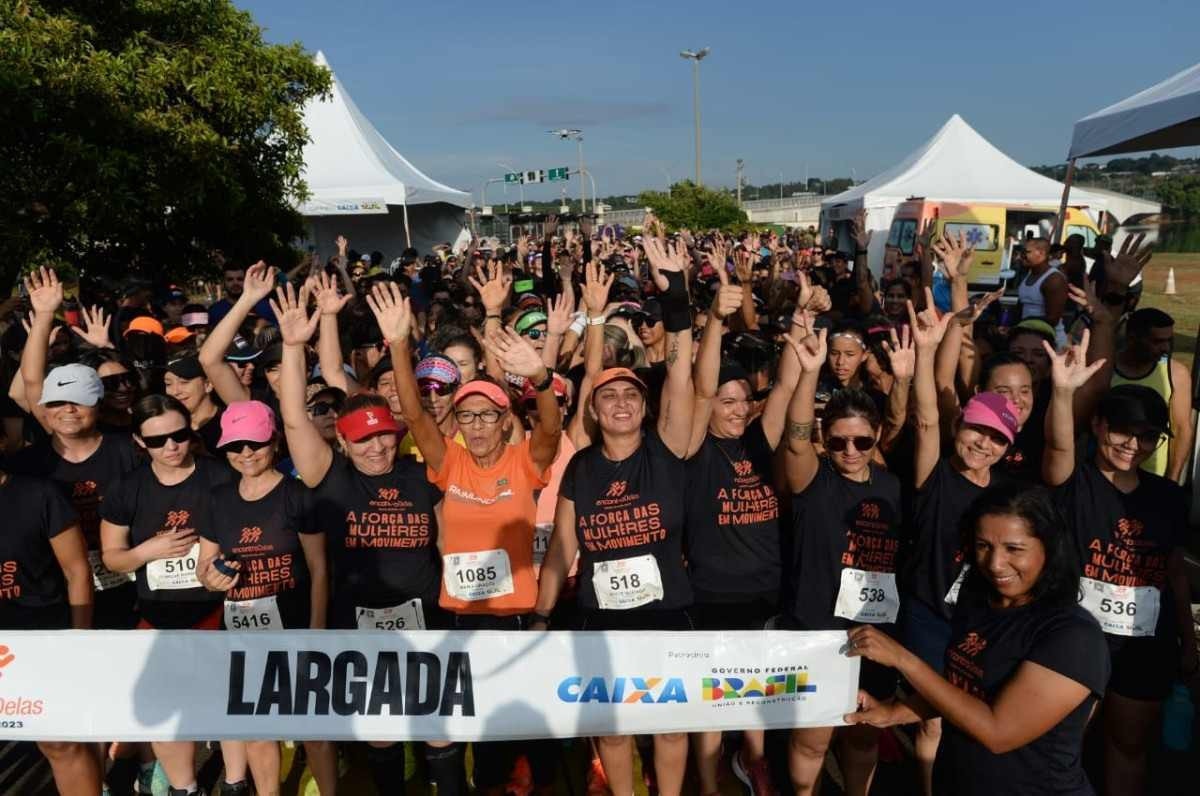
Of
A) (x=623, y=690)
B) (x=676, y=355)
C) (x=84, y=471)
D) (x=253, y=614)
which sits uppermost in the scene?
(x=676, y=355)

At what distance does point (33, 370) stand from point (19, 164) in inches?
207

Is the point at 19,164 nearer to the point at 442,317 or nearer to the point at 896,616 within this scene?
the point at 442,317

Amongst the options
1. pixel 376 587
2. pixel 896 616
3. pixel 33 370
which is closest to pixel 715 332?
pixel 896 616

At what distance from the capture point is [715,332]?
342 cm

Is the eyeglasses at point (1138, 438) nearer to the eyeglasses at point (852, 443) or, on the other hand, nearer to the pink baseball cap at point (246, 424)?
the eyeglasses at point (852, 443)

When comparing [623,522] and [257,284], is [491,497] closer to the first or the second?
[623,522]

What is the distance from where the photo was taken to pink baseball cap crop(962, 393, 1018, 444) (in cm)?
305

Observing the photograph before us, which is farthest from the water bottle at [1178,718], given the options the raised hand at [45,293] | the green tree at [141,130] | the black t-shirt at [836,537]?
the green tree at [141,130]

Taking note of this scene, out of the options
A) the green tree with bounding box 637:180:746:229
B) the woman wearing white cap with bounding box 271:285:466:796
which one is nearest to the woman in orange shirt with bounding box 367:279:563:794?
the woman wearing white cap with bounding box 271:285:466:796

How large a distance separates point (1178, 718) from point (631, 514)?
2614 millimetres

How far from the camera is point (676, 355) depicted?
3.38m

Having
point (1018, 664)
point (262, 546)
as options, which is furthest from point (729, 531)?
point (262, 546)

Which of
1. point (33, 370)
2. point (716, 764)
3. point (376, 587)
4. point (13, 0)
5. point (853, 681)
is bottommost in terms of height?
point (716, 764)

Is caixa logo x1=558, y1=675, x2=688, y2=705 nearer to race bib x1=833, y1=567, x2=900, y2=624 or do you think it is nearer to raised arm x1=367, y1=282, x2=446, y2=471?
race bib x1=833, y1=567, x2=900, y2=624
